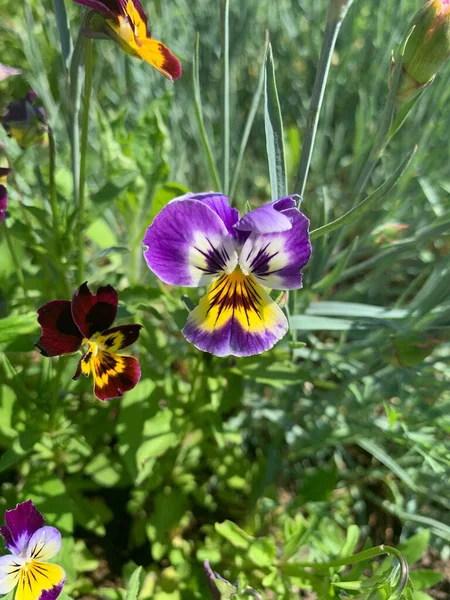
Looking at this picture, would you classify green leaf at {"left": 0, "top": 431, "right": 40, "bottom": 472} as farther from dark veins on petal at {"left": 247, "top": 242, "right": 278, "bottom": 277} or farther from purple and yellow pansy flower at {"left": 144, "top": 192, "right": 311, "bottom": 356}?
dark veins on petal at {"left": 247, "top": 242, "right": 278, "bottom": 277}

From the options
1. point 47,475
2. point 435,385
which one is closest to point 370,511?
point 435,385

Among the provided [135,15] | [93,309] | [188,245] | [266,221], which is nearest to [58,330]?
[93,309]

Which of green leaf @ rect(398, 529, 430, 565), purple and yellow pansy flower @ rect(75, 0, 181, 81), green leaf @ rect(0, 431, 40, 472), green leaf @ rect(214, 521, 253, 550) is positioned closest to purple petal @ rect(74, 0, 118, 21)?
purple and yellow pansy flower @ rect(75, 0, 181, 81)

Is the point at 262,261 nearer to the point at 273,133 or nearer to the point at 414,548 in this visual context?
the point at 273,133

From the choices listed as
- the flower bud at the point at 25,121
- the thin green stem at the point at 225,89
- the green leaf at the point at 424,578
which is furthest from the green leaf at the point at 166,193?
the green leaf at the point at 424,578

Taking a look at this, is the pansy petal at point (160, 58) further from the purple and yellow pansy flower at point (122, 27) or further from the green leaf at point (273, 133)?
the green leaf at point (273, 133)

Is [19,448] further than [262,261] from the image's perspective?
Yes
